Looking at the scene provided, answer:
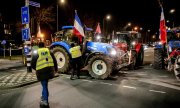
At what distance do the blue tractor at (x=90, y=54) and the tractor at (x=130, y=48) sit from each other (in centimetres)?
174

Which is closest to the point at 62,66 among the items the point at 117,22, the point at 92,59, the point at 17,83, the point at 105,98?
the point at 92,59

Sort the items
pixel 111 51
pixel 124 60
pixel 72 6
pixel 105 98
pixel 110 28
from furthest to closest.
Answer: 1. pixel 110 28
2. pixel 72 6
3. pixel 124 60
4. pixel 111 51
5. pixel 105 98

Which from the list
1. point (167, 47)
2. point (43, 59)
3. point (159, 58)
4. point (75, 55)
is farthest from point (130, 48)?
point (43, 59)

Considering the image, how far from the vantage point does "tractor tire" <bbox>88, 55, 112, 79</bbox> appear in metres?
11.9

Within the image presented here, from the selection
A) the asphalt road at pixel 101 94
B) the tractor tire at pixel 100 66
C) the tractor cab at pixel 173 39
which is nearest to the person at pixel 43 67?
the asphalt road at pixel 101 94

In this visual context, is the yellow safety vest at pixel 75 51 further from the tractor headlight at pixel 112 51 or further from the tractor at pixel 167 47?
the tractor at pixel 167 47

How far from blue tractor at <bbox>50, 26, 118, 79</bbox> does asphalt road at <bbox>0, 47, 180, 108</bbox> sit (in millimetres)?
686

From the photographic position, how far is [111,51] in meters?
13.2

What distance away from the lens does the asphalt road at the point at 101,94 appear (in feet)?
25.2

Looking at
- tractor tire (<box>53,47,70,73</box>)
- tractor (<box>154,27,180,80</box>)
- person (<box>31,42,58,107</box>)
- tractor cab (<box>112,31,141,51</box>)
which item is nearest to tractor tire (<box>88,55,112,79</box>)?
tractor tire (<box>53,47,70,73</box>)

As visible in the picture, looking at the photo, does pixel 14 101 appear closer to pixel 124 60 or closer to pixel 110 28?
pixel 124 60

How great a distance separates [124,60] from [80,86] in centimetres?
531

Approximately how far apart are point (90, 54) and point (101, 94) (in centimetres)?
391

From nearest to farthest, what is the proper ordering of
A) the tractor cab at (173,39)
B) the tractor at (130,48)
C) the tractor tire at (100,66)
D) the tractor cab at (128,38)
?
the tractor tire at (100,66)
the tractor at (130,48)
the tractor cab at (173,39)
the tractor cab at (128,38)
